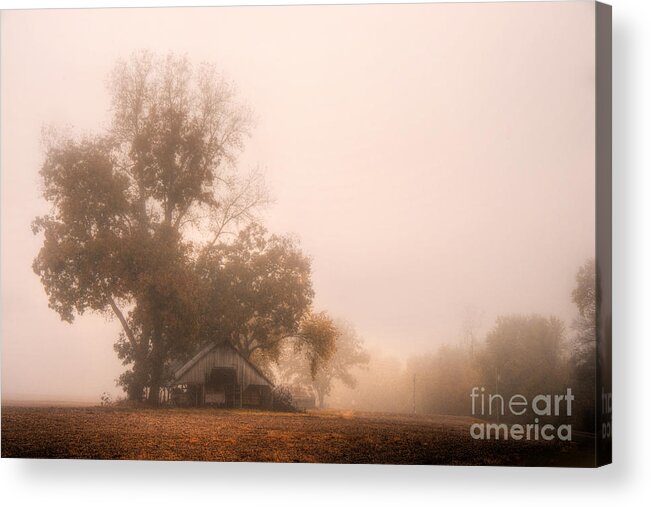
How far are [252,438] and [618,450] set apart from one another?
345 cm

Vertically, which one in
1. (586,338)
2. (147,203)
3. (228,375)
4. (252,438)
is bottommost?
(252,438)

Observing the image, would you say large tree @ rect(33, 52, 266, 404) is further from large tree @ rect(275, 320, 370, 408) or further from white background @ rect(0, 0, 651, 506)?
white background @ rect(0, 0, 651, 506)

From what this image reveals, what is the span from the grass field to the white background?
140 mm

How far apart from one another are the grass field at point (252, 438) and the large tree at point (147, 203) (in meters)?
0.42

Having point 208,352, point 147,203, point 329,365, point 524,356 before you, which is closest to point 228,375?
point 208,352

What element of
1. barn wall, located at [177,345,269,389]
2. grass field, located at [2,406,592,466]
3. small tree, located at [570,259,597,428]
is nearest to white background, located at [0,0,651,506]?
grass field, located at [2,406,592,466]

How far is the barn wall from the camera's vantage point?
11.0 meters

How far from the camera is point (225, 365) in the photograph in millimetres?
10953

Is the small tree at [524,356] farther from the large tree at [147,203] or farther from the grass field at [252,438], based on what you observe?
the large tree at [147,203]

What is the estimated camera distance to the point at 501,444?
34.5 feet

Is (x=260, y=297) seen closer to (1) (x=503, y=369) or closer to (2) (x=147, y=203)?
(2) (x=147, y=203)

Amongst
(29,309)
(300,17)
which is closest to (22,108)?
A: (29,309)

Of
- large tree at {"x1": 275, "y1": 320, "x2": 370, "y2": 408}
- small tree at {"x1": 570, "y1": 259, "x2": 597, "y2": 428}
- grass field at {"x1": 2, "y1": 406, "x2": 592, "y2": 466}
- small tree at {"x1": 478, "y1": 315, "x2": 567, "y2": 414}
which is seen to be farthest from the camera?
large tree at {"x1": 275, "y1": 320, "x2": 370, "y2": 408}

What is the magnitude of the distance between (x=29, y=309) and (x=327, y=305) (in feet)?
9.68
